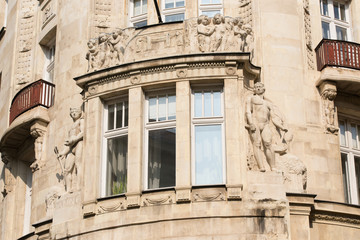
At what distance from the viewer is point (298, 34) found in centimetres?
2316

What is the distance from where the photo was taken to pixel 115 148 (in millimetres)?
22109

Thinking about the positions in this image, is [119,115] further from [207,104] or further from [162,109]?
[207,104]

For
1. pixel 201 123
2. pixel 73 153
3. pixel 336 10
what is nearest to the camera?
pixel 201 123

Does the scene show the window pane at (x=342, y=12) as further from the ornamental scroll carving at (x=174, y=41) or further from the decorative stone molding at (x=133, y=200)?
the decorative stone molding at (x=133, y=200)

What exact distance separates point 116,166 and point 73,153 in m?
1.44

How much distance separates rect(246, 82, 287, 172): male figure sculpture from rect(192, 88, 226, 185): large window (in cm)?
72

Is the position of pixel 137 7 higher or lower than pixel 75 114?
higher

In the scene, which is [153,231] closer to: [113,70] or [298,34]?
[113,70]

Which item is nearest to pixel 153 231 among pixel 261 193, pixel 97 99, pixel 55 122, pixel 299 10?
pixel 261 193

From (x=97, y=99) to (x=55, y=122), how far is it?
2.58 metres

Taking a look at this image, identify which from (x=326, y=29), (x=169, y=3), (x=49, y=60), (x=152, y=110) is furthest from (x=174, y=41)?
(x=49, y=60)

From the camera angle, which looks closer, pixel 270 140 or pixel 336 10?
pixel 270 140

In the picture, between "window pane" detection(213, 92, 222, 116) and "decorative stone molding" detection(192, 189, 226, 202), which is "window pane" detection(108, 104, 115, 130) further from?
"decorative stone molding" detection(192, 189, 226, 202)

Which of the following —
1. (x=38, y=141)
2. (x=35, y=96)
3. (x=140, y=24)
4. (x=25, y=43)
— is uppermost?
(x=25, y=43)
